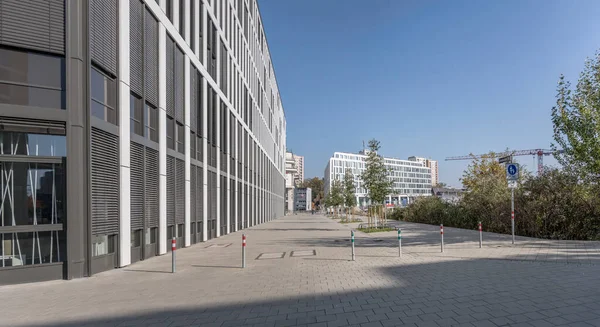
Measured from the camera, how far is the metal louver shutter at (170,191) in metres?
15.7

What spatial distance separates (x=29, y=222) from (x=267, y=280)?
5772 millimetres

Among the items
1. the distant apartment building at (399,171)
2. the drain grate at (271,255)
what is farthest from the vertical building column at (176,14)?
the distant apartment building at (399,171)

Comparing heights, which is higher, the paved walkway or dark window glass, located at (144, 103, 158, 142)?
dark window glass, located at (144, 103, 158, 142)

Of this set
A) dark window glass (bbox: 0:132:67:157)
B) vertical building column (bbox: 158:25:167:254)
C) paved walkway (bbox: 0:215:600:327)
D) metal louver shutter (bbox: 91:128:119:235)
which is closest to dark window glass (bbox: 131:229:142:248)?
paved walkway (bbox: 0:215:600:327)

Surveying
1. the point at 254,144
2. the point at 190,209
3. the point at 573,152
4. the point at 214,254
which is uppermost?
the point at 254,144

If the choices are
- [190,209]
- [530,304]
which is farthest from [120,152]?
[530,304]

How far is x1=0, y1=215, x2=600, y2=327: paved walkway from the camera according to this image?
234 inches

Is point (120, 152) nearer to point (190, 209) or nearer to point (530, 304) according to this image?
point (190, 209)

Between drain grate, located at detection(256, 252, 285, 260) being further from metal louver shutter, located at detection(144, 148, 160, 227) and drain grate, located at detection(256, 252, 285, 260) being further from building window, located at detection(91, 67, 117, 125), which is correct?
building window, located at detection(91, 67, 117, 125)

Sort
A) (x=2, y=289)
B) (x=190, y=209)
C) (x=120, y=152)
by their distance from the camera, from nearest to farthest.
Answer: (x=2, y=289) → (x=120, y=152) → (x=190, y=209)

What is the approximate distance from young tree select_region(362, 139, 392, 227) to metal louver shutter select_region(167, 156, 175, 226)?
1411 centimetres

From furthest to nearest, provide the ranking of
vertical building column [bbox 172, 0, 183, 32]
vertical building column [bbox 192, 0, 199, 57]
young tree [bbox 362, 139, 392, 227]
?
young tree [bbox 362, 139, 392, 227], vertical building column [bbox 192, 0, 199, 57], vertical building column [bbox 172, 0, 183, 32]

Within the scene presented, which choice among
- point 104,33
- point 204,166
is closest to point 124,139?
point 104,33

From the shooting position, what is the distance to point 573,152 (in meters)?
15.7
